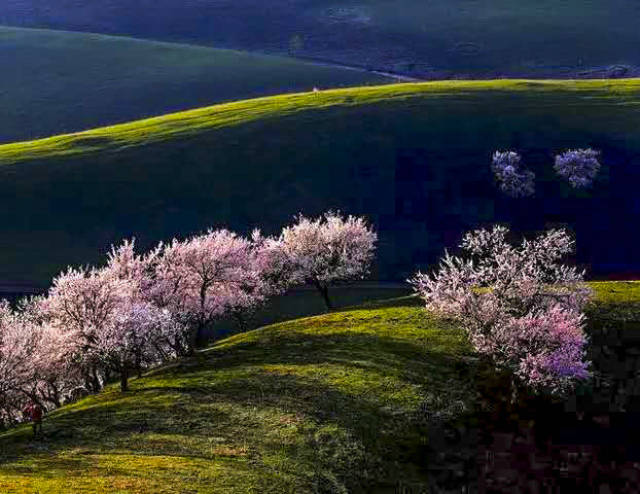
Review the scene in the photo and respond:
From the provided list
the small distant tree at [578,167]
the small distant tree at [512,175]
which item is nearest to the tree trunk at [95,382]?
the small distant tree at [512,175]

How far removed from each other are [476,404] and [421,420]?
216 inches

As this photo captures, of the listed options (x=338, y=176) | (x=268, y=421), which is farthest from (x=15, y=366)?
(x=338, y=176)

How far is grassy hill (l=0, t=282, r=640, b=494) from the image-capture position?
39.8m

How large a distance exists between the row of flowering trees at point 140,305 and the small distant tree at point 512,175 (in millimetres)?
44105

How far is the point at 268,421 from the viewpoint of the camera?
1938 inches

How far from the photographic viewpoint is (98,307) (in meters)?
61.4

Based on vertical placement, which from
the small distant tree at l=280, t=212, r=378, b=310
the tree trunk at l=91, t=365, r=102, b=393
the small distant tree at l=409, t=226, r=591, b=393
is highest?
the small distant tree at l=409, t=226, r=591, b=393

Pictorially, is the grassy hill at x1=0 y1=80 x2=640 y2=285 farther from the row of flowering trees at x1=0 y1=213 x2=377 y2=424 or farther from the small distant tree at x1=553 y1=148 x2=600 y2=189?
the row of flowering trees at x1=0 y1=213 x2=377 y2=424

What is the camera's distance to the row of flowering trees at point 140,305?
59.4m

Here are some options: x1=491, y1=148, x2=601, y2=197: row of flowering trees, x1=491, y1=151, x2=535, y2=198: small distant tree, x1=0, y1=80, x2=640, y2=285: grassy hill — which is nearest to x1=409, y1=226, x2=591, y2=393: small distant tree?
x1=0, y1=80, x2=640, y2=285: grassy hill

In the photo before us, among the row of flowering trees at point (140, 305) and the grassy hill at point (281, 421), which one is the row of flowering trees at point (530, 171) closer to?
the row of flowering trees at point (140, 305)

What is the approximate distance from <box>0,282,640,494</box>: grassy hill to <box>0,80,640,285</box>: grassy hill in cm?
4799

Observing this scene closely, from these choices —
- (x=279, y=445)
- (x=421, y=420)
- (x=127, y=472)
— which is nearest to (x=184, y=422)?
(x=279, y=445)

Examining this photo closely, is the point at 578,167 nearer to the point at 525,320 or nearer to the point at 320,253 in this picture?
the point at 320,253
